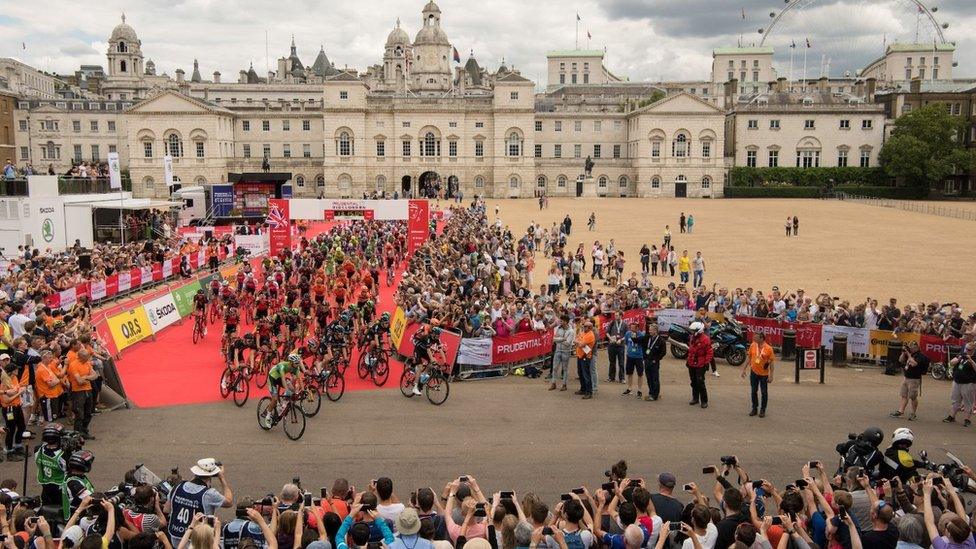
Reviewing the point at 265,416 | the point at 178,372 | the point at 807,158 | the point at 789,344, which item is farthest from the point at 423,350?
the point at 807,158

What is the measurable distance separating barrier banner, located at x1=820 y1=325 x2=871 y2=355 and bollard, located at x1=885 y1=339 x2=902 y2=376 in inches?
31.4

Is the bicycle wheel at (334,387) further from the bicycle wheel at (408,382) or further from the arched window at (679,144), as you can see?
the arched window at (679,144)

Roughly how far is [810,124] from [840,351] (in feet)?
264

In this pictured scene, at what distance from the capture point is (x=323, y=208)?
3359 centimetres

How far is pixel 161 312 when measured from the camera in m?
21.7

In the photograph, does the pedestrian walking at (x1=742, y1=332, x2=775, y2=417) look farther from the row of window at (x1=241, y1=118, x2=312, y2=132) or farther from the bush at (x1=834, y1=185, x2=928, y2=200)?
the row of window at (x1=241, y1=118, x2=312, y2=132)

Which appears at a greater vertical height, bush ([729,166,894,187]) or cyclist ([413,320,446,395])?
bush ([729,166,894,187])

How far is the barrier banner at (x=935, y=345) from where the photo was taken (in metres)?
17.3

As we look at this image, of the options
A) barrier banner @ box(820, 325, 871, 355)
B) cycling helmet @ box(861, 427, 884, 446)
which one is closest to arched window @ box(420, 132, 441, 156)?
barrier banner @ box(820, 325, 871, 355)

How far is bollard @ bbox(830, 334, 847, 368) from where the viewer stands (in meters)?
18.8

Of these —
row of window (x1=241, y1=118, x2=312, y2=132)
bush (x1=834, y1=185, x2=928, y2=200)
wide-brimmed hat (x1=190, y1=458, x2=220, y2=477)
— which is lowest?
wide-brimmed hat (x1=190, y1=458, x2=220, y2=477)

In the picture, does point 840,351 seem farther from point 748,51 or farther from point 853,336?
point 748,51

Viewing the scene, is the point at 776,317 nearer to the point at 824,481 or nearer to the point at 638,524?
the point at 824,481

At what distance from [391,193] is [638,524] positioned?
84.0 metres
